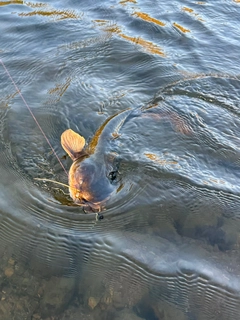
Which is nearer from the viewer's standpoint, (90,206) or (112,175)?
(90,206)

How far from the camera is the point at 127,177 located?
14.4ft

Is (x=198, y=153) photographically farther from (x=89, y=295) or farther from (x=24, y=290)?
(x=24, y=290)

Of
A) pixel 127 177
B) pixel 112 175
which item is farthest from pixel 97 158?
pixel 127 177

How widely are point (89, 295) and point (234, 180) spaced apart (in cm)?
221

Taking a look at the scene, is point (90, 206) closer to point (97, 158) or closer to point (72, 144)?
point (97, 158)

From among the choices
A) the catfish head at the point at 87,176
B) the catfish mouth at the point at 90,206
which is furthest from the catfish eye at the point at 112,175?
the catfish mouth at the point at 90,206

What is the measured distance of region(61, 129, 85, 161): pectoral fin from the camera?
4416mm

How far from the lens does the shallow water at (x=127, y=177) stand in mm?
3250

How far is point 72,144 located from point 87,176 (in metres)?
0.68

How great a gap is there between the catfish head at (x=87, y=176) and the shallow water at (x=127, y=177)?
4.9 inches

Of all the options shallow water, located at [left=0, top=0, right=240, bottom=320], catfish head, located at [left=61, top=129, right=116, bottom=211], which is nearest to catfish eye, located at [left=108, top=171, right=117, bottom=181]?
catfish head, located at [left=61, top=129, right=116, bottom=211]

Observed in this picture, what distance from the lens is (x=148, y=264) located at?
3.46 metres

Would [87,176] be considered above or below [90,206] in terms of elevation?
above

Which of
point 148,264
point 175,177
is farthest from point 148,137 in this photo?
point 148,264
